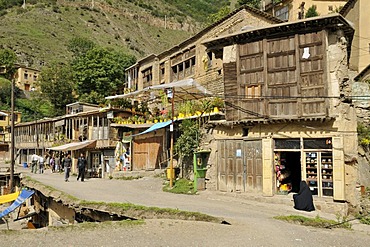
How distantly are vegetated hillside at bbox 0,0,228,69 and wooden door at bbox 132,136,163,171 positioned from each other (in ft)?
215

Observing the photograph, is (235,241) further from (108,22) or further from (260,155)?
(108,22)

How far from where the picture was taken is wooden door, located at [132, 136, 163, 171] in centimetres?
2419

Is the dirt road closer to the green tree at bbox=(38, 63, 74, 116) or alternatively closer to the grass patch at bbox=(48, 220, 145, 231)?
the grass patch at bbox=(48, 220, 145, 231)

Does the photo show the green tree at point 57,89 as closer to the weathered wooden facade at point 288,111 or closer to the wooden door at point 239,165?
the weathered wooden facade at point 288,111

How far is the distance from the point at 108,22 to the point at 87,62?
73.9 metres

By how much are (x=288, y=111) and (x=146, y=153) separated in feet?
38.9

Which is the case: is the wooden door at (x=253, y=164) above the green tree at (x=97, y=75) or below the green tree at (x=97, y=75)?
below

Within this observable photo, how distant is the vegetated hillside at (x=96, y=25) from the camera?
8694cm

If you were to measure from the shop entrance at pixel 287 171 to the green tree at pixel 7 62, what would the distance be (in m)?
64.2

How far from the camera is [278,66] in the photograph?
16.1m

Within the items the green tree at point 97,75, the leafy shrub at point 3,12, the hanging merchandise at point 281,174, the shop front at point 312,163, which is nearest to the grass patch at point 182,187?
the hanging merchandise at point 281,174

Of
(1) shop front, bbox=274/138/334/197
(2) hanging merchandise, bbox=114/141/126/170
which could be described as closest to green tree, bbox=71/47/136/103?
(2) hanging merchandise, bbox=114/141/126/170

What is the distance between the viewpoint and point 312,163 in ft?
49.9

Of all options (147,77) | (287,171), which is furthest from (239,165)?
(147,77)
